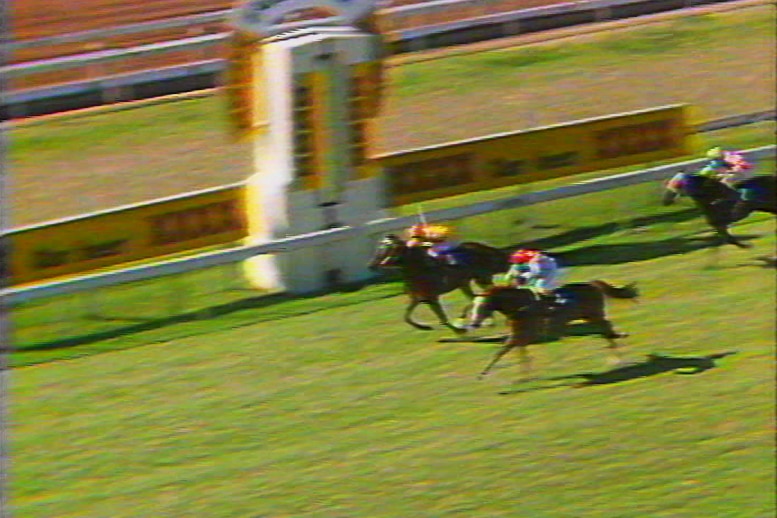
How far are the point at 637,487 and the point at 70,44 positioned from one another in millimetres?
1314

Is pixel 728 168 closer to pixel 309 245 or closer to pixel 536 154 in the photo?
pixel 536 154

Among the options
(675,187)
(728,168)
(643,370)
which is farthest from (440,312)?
(728,168)

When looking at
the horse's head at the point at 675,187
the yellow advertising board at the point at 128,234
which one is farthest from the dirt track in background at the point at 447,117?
the horse's head at the point at 675,187

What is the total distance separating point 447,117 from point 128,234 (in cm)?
62

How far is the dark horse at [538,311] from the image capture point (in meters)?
2.96

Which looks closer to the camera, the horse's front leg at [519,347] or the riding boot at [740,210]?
the horse's front leg at [519,347]

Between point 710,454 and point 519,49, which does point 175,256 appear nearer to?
point 519,49

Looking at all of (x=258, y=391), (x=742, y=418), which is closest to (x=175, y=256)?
(x=258, y=391)

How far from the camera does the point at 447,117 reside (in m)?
2.87

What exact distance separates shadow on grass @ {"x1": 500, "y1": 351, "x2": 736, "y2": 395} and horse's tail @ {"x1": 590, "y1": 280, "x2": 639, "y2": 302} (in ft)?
0.40

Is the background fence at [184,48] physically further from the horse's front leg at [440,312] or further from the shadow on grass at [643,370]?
the shadow on grass at [643,370]

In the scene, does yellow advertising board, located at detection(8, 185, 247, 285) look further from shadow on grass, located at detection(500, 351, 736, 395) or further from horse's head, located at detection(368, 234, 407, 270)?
shadow on grass, located at detection(500, 351, 736, 395)

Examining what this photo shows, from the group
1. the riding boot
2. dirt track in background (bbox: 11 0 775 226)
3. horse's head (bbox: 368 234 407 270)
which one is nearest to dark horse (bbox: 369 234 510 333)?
horse's head (bbox: 368 234 407 270)

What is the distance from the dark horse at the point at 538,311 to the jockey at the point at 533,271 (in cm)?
1
